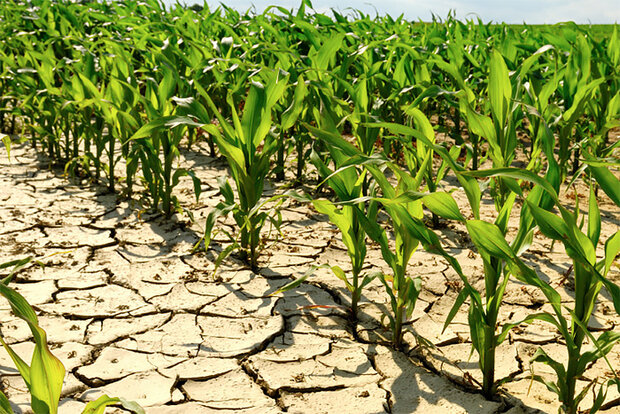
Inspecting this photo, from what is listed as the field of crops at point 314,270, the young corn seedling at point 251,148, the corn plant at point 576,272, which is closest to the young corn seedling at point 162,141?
the field of crops at point 314,270

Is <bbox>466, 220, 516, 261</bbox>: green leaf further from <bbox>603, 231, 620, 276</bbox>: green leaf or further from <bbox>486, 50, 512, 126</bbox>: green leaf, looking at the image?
<bbox>486, 50, 512, 126</bbox>: green leaf

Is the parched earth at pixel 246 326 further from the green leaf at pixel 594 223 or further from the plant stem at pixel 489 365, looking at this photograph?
the green leaf at pixel 594 223

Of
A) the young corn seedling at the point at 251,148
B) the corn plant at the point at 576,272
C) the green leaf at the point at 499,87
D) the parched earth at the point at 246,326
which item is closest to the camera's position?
the corn plant at the point at 576,272

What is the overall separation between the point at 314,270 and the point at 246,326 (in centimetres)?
30

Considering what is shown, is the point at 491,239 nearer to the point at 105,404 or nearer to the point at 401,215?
the point at 401,215

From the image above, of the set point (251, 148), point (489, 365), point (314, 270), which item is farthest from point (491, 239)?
point (251, 148)

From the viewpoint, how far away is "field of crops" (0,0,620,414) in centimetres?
168

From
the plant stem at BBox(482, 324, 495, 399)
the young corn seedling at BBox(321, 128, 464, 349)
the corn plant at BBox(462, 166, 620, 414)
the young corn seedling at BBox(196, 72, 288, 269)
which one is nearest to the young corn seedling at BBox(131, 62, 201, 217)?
the young corn seedling at BBox(196, 72, 288, 269)

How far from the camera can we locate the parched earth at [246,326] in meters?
1.88

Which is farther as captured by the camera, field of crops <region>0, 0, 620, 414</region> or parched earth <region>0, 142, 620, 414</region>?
parched earth <region>0, 142, 620, 414</region>

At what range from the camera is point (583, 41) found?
3.19 m

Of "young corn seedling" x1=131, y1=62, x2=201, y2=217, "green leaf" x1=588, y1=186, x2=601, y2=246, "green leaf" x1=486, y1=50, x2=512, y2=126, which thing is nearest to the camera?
"green leaf" x1=588, y1=186, x2=601, y2=246

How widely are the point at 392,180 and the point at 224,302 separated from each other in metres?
1.75

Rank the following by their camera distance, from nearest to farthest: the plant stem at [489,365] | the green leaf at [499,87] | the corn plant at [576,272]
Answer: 1. the corn plant at [576,272]
2. the plant stem at [489,365]
3. the green leaf at [499,87]
